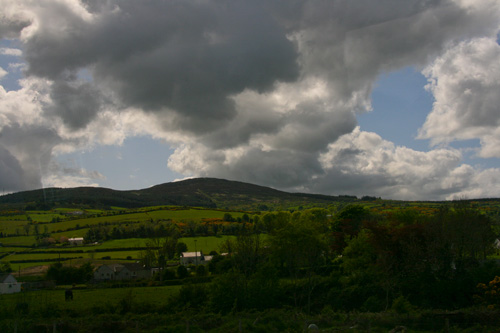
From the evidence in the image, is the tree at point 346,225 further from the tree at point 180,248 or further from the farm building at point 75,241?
the farm building at point 75,241

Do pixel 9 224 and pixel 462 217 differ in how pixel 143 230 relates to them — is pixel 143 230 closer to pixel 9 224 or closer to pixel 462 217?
pixel 9 224

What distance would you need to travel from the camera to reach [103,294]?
48.6 meters

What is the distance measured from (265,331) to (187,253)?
69885 millimetres

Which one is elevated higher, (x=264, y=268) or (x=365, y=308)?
(x=264, y=268)

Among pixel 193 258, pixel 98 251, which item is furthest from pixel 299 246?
pixel 98 251

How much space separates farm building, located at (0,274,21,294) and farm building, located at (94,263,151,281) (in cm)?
1387

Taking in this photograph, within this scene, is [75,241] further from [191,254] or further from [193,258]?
[193,258]

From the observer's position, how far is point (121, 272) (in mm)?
71250

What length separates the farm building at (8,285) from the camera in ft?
178

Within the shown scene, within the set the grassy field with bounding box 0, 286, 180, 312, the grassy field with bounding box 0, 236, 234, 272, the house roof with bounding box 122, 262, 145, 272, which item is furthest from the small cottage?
the grassy field with bounding box 0, 286, 180, 312

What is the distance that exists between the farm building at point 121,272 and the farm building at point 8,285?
13874mm

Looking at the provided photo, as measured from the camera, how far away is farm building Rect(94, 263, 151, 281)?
69062 millimetres

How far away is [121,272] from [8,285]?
63.8ft

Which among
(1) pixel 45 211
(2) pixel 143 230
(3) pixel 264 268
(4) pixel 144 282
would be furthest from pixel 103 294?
(1) pixel 45 211
